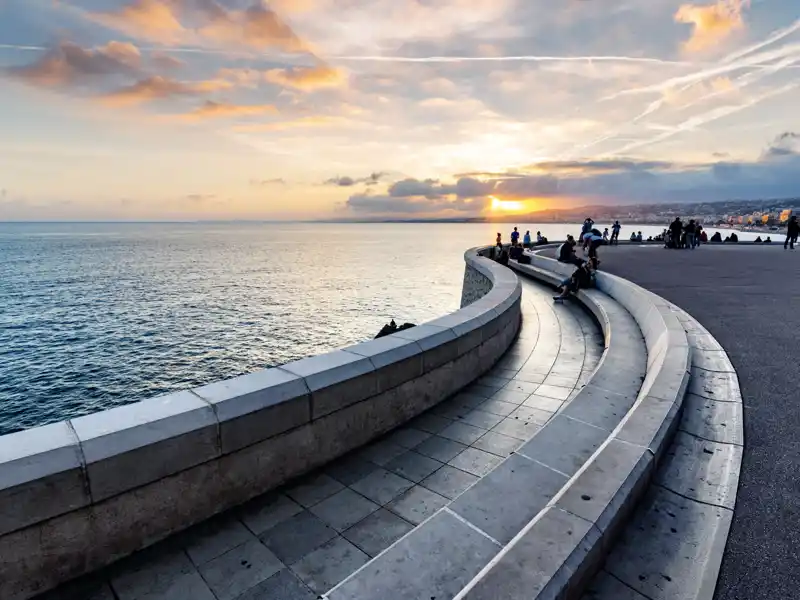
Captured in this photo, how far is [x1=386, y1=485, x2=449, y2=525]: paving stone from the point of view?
11.6ft

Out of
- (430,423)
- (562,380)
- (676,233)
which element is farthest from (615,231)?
(430,423)

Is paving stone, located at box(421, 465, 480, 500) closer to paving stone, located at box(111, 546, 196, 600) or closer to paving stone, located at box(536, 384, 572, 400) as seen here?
paving stone, located at box(111, 546, 196, 600)

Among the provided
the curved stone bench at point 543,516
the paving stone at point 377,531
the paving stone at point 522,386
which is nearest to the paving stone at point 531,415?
the paving stone at point 522,386

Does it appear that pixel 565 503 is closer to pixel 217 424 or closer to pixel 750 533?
pixel 750 533

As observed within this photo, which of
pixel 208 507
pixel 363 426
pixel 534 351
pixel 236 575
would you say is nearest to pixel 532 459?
pixel 363 426

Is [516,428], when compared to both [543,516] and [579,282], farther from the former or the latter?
[579,282]

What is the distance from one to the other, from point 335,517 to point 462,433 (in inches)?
74.1

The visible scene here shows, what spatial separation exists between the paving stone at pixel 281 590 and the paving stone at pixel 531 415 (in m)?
3.22

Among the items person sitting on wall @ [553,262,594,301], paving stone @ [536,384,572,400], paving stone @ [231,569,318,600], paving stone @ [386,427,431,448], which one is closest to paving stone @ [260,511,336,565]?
paving stone @ [231,569,318,600]

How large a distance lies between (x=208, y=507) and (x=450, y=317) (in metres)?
4.01

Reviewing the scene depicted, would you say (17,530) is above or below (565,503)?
below

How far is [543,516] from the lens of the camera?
2.62 metres

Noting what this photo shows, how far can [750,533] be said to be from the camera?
276cm

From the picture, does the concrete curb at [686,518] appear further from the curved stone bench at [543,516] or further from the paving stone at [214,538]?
the paving stone at [214,538]
